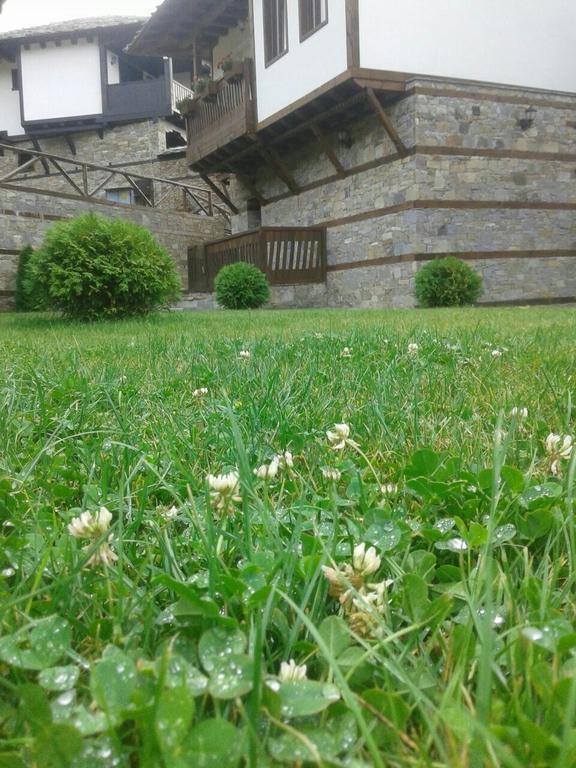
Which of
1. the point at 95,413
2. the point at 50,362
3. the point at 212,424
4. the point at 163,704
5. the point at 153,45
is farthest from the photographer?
the point at 153,45

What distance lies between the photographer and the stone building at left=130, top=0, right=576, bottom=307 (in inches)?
497

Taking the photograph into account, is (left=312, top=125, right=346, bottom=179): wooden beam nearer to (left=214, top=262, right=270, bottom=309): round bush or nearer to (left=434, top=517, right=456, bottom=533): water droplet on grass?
(left=214, top=262, right=270, bottom=309): round bush

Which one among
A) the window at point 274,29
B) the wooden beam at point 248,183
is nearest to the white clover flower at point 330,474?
the window at point 274,29

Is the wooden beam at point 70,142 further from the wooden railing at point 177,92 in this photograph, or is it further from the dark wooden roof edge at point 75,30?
the wooden railing at point 177,92

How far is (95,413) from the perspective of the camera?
207 centimetres

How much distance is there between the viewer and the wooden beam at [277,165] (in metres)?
16.0

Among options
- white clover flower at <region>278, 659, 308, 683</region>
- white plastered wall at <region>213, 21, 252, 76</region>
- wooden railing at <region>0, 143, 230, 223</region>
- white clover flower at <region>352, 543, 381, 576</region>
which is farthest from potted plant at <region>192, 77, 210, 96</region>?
white clover flower at <region>278, 659, 308, 683</region>

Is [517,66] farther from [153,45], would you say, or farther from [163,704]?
[163,704]

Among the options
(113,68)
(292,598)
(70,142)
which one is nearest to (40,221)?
(70,142)

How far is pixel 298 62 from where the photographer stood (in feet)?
45.0

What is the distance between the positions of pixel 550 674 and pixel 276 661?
313mm

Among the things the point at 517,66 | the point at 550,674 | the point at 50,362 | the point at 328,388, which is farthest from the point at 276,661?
the point at 517,66

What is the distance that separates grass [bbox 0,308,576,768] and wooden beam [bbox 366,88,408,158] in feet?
39.2

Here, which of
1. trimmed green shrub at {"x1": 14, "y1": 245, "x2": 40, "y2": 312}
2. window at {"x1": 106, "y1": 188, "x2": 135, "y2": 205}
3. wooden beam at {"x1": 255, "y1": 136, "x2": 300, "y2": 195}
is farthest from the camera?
window at {"x1": 106, "y1": 188, "x2": 135, "y2": 205}
